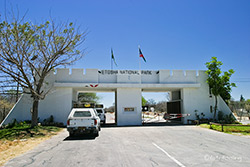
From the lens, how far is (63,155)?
7.36m

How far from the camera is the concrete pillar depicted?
19.6 metres

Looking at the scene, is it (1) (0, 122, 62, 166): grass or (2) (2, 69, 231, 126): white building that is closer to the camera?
(1) (0, 122, 62, 166): grass

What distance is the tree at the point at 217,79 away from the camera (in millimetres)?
19469

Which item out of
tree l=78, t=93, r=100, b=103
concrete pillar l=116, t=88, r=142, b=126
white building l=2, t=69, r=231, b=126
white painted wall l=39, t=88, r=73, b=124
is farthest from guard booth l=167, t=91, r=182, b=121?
tree l=78, t=93, r=100, b=103

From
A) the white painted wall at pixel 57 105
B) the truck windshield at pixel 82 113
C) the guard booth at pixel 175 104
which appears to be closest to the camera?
the truck windshield at pixel 82 113

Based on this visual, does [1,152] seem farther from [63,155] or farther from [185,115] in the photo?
[185,115]

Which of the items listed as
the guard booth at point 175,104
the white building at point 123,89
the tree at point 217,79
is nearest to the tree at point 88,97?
the guard booth at point 175,104

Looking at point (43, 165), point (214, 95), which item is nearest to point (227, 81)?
point (214, 95)

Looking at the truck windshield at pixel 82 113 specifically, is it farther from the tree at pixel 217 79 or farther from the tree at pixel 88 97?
the tree at pixel 88 97

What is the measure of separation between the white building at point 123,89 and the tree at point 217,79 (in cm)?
119

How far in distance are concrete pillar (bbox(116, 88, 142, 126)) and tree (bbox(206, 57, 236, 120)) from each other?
7630 mm

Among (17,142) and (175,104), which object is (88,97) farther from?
(17,142)

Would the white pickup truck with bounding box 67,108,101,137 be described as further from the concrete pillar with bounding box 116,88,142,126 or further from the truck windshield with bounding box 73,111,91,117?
the concrete pillar with bounding box 116,88,142,126

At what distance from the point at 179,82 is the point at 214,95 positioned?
149 inches
